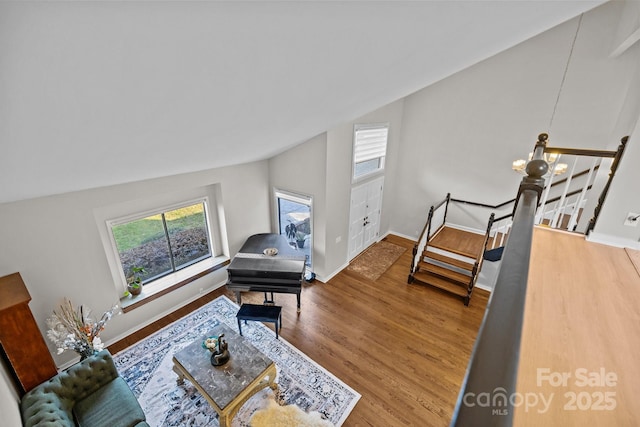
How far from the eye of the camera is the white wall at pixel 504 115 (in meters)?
4.55

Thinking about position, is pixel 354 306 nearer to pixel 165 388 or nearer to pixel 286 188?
pixel 286 188

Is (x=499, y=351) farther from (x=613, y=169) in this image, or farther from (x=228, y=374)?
(x=228, y=374)

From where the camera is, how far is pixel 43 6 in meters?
0.84

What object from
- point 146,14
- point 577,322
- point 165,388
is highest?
point 146,14

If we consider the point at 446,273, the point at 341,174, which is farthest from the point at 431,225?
the point at 341,174

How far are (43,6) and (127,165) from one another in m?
1.86

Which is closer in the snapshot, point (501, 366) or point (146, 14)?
point (501, 366)

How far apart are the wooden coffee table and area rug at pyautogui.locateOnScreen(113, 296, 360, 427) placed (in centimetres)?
21

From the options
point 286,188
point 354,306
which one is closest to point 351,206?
point 286,188

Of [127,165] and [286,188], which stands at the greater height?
[127,165]

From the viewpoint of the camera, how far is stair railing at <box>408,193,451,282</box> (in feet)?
17.9

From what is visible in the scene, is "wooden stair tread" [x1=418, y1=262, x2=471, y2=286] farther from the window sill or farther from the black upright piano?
the window sill

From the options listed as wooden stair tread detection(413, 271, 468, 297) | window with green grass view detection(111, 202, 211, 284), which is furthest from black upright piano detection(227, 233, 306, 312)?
wooden stair tread detection(413, 271, 468, 297)

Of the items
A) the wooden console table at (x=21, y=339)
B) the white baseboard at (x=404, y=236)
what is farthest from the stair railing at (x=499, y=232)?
the wooden console table at (x=21, y=339)
